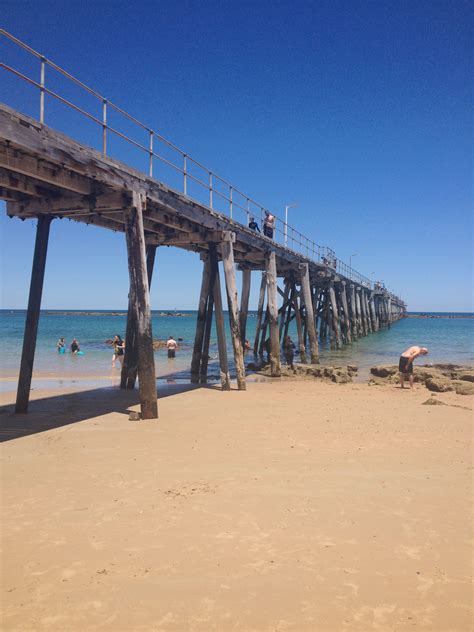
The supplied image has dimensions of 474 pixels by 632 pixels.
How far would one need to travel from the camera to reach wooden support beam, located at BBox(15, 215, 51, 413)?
9414 millimetres

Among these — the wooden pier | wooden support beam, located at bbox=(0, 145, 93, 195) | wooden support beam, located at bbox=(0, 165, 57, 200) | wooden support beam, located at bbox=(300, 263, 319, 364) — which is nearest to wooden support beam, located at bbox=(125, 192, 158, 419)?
the wooden pier

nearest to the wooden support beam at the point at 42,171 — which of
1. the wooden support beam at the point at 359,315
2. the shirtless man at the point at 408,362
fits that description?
the shirtless man at the point at 408,362

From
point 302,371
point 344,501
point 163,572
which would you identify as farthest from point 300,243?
point 163,572

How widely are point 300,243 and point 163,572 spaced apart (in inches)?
788

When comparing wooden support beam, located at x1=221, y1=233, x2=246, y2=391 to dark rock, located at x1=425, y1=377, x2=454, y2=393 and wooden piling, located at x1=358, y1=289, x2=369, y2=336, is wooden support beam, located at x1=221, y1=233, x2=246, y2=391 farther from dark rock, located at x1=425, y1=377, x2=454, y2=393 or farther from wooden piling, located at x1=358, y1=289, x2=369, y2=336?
wooden piling, located at x1=358, y1=289, x2=369, y2=336

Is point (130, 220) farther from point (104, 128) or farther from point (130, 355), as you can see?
point (130, 355)

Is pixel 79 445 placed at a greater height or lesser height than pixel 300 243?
lesser

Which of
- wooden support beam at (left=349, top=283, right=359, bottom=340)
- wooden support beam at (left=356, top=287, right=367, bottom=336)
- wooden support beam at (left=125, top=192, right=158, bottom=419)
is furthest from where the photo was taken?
wooden support beam at (left=356, top=287, right=367, bottom=336)

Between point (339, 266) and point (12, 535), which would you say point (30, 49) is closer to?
point (12, 535)

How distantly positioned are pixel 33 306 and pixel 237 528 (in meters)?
6.95

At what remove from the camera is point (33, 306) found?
30.9 feet

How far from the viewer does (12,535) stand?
415cm

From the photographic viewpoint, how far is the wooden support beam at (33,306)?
9.41m

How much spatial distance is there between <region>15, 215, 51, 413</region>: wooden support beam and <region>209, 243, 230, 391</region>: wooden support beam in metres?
4.80
